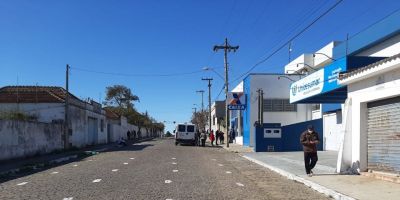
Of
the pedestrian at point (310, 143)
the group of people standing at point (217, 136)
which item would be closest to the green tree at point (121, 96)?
the group of people standing at point (217, 136)

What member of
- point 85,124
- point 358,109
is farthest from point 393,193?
point 85,124

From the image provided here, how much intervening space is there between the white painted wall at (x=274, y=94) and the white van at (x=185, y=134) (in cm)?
695

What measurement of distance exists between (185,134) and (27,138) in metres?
22.2

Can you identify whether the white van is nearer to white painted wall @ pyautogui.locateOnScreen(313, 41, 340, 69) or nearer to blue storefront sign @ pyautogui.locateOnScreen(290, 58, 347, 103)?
white painted wall @ pyautogui.locateOnScreen(313, 41, 340, 69)

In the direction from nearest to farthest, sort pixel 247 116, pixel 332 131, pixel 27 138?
pixel 27 138
pixel 332 131
pixel 247 116

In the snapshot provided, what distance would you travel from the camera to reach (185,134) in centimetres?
4962

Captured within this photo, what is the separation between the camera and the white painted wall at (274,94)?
148 feet

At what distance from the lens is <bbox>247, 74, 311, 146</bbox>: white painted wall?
4522 cm

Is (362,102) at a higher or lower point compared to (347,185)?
higher

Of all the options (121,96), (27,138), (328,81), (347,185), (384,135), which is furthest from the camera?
(121,96)

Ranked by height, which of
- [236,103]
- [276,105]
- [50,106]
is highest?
[236,103]

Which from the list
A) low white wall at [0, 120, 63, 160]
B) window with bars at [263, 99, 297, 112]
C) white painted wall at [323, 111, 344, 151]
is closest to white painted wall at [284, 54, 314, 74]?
window with bars at [263, 99, 297, 112]

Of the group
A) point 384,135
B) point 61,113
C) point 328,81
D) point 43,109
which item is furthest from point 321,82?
point 43,109

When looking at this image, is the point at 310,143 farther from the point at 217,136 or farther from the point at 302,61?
the point at 217,136
